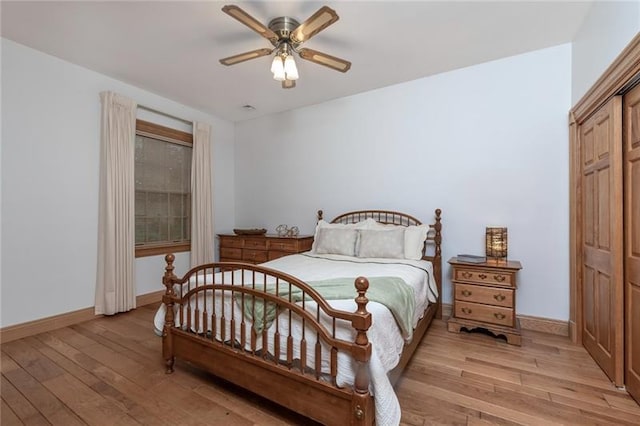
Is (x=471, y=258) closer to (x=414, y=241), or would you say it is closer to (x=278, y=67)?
(x=414, y=241)

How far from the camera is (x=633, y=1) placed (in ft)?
5.64

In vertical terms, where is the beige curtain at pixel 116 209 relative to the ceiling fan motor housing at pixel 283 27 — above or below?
below

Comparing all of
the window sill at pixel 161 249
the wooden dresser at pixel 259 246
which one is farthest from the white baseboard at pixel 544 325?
the window sill at pixel 161 249

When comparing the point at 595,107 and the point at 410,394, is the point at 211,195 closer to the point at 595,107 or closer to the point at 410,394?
the point at 410,394

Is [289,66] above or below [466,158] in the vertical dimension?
above

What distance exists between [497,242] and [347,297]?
6.79 feet

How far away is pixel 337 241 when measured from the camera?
133 inches

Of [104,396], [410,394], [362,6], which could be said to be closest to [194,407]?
[104,396]

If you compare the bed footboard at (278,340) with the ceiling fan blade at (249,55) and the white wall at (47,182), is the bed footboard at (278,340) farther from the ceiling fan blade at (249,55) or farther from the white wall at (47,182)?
the white wall at (47,182)

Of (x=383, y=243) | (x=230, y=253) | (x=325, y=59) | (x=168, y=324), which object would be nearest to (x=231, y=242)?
(x=230, y=253)

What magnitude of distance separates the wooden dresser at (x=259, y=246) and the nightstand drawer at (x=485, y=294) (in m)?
1.94

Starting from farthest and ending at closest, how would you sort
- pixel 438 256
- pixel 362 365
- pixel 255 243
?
1. pixel 255 243
2. pixel 438 256
3. pixel 362 365

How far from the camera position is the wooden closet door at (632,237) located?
1.84 metres

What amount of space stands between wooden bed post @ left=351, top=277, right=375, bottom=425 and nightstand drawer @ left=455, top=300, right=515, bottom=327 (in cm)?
187
